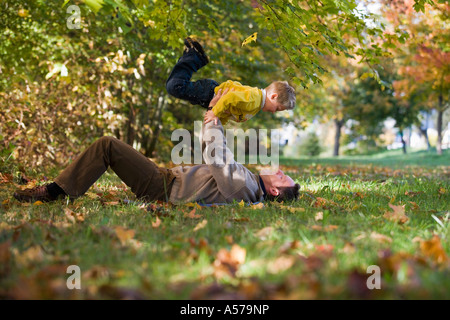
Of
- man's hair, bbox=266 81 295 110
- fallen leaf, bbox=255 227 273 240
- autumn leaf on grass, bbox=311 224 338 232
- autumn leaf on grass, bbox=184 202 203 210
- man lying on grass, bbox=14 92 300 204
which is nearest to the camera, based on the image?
fallen leaf, bbox=255 227 273 240

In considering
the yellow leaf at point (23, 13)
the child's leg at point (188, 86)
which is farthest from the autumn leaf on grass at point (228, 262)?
the yellow leaf at point (23, 13)

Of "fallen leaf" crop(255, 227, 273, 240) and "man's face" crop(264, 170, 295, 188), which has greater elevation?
"man's face" crop(264, 170, 295, 188)

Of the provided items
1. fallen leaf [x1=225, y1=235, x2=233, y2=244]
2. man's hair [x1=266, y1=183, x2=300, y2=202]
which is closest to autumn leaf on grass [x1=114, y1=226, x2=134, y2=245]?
fallen leaf [x1=225, y1=235, x2=233, y2=244]

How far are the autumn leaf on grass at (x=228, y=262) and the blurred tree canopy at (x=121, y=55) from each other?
2.81m

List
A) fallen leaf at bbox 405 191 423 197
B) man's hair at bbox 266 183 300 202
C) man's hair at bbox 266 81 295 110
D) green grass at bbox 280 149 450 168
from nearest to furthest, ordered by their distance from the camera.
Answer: man's hair at bbox 266 81 295 110
man's hair at bbox 266 183 300 202
fallen leaf at bbox 405 191 423 197
green grass at bbox 280 149 450 168

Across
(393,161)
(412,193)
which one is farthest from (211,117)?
(393,161)

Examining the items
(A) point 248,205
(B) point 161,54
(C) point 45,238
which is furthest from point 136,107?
(C) point 45,238

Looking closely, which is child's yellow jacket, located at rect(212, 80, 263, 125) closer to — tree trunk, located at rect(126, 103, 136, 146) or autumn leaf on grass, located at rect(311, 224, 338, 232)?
autumn leaf on grass, located at rect(311, 224, 338, 232)

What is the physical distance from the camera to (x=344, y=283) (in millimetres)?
1566

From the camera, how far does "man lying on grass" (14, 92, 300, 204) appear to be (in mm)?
3367
